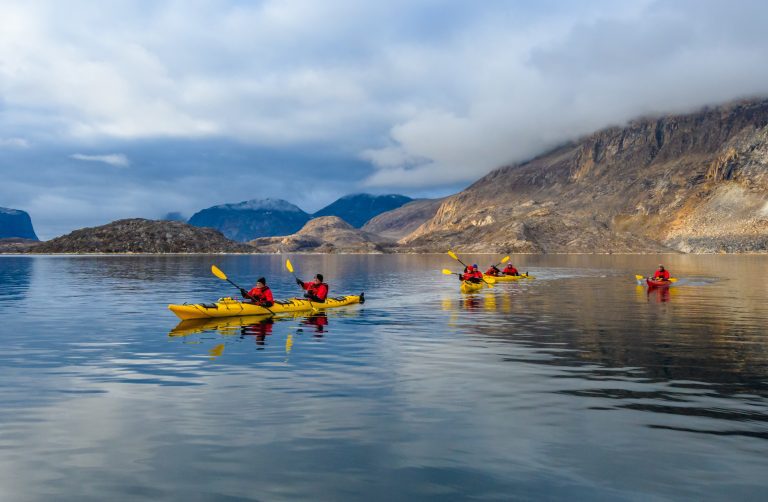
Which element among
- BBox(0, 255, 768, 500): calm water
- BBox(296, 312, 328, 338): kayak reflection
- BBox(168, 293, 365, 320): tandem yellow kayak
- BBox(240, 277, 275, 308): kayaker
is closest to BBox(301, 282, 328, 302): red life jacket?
BBox(168, 293, 365, 320): tandem yellow kayak

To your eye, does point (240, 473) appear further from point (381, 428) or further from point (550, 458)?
point (550, 458)

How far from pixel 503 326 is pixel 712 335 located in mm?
10627

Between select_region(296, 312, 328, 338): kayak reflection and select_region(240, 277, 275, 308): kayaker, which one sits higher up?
select_region(240, 277, 275, 308): kayaker

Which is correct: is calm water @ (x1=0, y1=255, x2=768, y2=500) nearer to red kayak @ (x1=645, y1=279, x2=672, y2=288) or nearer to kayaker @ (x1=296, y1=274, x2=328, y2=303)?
kayaker @ (x1=296, y1=274, x2=328, y2=303)

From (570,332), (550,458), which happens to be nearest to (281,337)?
(570,332)

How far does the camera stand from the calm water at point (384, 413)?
11.7 m

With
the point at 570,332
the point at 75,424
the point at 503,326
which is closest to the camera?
the point at 75,424

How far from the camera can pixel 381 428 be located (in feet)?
49.0

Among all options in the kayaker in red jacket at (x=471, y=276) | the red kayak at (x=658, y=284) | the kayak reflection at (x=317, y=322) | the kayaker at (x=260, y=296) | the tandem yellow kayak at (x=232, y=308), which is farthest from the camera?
the red kayak at (x=658, y=284)

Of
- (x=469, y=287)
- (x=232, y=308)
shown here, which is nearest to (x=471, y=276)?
(x=469, y=287)

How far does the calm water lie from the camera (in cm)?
1173

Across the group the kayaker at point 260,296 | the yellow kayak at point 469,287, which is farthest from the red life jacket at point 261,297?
the yellow kayak at point 469,287

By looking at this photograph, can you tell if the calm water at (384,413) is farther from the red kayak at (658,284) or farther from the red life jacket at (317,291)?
the red kayak at (658,284)

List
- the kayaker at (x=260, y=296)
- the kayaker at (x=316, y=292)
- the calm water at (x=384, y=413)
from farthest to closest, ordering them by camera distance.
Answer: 1. the kayaker at (x=316, y=292)
2. the kayaker at (x=260, y=296)
3. the calm water at (x=384, y=413)
